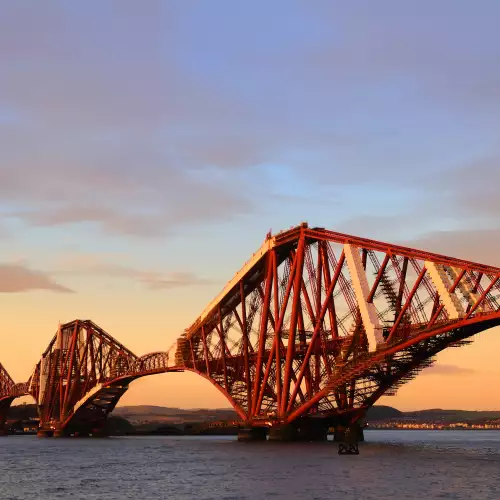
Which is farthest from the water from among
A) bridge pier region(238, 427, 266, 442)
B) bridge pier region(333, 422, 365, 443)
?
bridge pier region(238, 427, 266, 442)

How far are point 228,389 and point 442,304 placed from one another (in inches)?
1934

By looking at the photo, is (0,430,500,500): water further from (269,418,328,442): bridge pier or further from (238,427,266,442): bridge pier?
(238,427,266,442): bridge pier

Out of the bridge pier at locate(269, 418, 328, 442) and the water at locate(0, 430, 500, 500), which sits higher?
the bridge pier at locate(269, 418, 328, 442)

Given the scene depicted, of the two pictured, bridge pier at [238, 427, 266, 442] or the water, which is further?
bridge pier at [238, 427, 266, 442]

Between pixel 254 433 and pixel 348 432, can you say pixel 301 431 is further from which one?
pixel 254 433

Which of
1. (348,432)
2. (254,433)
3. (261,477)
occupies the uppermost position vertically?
(254,433)

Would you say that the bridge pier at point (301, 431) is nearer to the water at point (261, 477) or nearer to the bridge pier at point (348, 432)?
the bridge pier at point (348, 432)

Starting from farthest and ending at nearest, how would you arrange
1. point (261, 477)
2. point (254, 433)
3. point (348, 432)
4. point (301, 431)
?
point (254, 433)
point (301, 431)
point (348, 432)
point (261, 477)

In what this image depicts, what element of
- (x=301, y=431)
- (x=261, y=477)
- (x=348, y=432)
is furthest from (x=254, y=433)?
(x=261, y=477)

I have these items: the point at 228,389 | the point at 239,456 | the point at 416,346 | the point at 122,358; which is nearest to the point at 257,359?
the point at 228,389

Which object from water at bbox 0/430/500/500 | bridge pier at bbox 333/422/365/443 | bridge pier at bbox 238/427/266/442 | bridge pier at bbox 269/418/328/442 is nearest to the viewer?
water at bbox 0/430/500/500

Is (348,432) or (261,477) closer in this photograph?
(261,477)

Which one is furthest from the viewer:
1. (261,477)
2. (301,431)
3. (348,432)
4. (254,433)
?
(254,433)

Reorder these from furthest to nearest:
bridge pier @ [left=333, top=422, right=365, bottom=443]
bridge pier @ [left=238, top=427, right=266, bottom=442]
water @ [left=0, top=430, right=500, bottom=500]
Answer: bridge pier @ [left=238, top=427, right=266, bottom=442] < bridge pier @ [left=333, top=422, right=365, bottom=443] < water @ [left=0, top=430, right=500, bottom=500]
